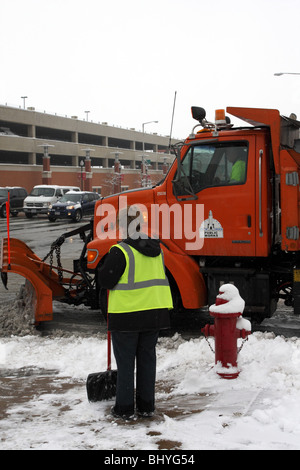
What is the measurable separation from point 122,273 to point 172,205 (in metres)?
3.01

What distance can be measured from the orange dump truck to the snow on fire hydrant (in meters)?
1.53

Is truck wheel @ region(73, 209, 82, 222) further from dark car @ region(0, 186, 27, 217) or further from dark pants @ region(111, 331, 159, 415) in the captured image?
dark pants @ region(111, 331, 159, 415)

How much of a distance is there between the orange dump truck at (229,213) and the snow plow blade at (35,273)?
0.08 ft

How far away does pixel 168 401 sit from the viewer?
16.3ft

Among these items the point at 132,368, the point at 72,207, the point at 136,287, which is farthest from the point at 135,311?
the point at 72,207

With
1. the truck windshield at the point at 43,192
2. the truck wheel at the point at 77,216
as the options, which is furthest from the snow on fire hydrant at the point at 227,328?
the truck windshield at the point at 43,192

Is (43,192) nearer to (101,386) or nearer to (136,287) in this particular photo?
(101,386)

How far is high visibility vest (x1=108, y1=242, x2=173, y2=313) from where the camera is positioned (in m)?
4.46

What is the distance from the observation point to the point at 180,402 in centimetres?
492

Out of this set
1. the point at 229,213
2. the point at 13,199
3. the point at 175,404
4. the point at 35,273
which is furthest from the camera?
the point at 13,199

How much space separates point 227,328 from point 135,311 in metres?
1.42

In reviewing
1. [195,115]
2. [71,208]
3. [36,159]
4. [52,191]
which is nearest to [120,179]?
[36,159]

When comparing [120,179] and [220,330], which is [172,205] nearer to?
[220,330]

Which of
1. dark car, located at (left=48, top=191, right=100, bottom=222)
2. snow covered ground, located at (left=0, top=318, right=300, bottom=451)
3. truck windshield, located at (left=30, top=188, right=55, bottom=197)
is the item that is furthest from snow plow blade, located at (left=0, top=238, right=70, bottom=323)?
truck windshield, located at (left=30, top=188, right=55, bottom=197)
